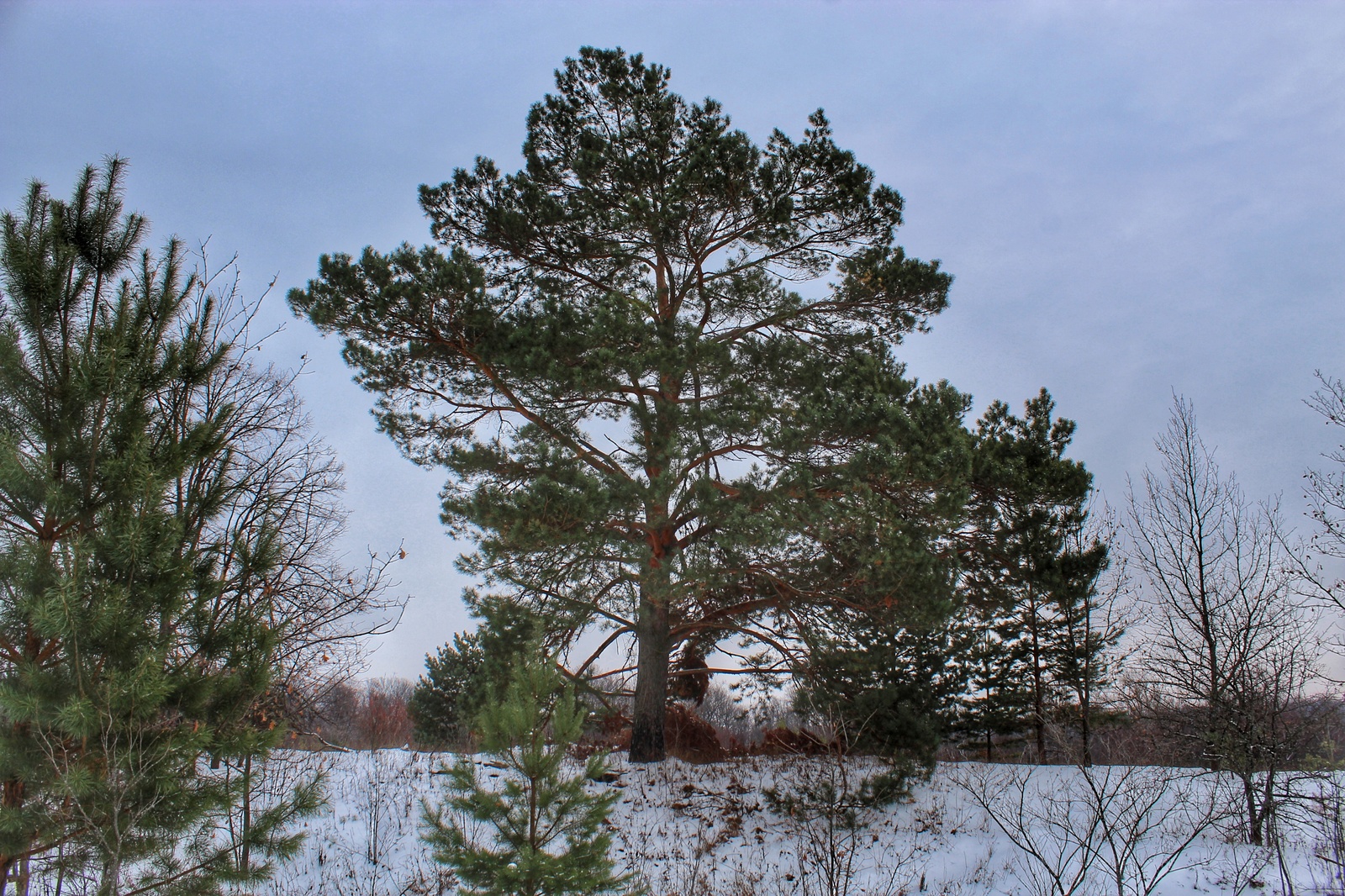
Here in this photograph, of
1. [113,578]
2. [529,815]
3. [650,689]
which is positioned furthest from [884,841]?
[113,578]

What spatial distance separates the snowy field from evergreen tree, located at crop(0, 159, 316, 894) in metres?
3.26

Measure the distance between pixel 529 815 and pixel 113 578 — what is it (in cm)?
339

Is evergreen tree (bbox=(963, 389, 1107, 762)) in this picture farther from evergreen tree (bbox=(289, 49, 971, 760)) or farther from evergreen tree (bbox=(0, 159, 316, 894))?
evergreen tree (bbox=(0, 159, 316, 894))

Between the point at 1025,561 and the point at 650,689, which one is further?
the point at 1025,561

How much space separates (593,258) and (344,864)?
9.41 m

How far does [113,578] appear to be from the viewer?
460 centimetres

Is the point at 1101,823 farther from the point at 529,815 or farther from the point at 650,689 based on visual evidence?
the point at 529,815

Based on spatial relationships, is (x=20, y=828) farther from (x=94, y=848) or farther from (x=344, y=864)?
(x=344, y=864)

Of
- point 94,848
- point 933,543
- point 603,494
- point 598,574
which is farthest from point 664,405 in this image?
point 94,848

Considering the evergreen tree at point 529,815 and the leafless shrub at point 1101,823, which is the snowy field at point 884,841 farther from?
the evergreen tree at point 529,815

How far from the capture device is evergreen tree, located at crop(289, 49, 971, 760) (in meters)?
10.2

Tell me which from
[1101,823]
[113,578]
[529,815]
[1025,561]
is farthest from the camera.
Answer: [1025,561]

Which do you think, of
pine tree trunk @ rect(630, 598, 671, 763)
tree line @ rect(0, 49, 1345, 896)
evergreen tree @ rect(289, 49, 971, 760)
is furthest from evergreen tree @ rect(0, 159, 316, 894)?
pine tree trunk @ rect(630, 598, 671, 763)

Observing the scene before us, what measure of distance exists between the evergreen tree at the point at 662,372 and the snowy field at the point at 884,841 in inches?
84.4
